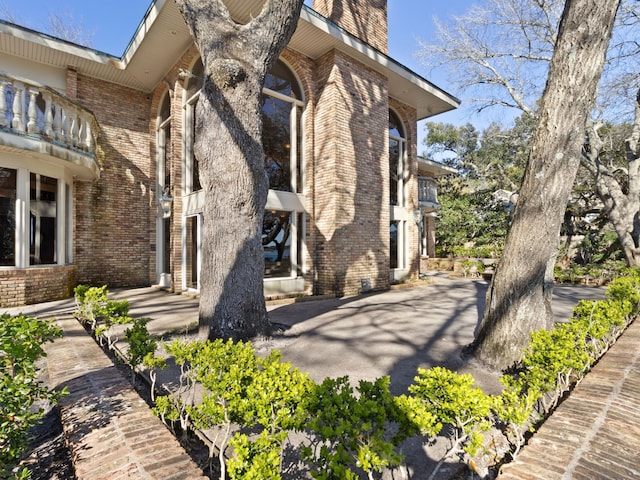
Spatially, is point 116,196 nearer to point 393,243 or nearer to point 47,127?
point 47,127

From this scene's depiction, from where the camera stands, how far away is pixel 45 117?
683 centimetres

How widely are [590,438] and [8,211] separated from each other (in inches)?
393

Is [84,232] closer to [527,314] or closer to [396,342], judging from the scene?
[396,342]

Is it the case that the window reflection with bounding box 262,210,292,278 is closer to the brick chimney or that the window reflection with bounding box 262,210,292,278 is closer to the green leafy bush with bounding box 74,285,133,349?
the green leafy bush with bounding box 74,285,133,349

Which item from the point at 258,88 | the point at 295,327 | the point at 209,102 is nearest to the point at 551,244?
the point at 295,327

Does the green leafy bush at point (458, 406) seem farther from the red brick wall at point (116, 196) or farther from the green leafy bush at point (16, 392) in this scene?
the red brick wall at point (116, 196)

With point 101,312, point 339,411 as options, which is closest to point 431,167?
point 101,312

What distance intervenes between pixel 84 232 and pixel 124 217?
3.76 feet

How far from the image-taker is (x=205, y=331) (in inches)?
163

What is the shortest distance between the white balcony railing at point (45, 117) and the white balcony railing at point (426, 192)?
38.5 feet

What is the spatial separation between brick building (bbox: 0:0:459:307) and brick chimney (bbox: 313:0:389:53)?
51 millimetres

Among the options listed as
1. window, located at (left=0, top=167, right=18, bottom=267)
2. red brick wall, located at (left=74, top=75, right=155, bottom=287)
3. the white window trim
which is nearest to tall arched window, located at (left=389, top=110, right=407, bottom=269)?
red brick wall, located at (left=74, top=75, right=155, bottom=287)

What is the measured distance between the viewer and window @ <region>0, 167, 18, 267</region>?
682cm

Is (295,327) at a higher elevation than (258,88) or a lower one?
lower
